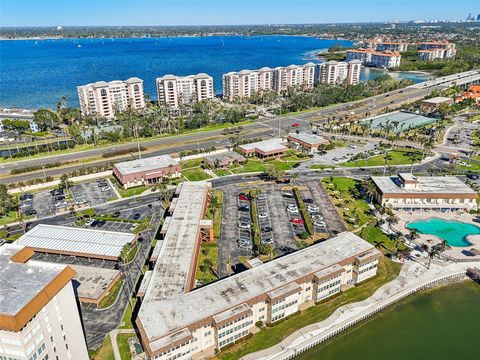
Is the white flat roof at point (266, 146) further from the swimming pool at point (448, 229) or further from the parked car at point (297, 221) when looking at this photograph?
the swimming pool at point (448, 229)

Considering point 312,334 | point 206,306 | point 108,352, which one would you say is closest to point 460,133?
point 312,334

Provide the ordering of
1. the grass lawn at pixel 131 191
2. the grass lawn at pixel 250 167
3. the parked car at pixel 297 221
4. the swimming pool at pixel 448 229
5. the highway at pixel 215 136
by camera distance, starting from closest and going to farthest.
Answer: the swimming pool at pixel 448 229, the parked car at pixel 297 221, the grass lawn at pixel 131 191, the grass lawn at pixel 250 167, the highway at pixel 215 136

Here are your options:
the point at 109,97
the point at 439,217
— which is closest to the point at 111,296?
the point at 439,217

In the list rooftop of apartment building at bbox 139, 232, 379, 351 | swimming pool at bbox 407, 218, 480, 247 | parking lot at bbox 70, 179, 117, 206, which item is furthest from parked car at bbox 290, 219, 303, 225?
parking lot at bbox 70, 179, 117, 206

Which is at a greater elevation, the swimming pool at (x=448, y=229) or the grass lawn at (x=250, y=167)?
the grass lawn at (x=250, y=167)

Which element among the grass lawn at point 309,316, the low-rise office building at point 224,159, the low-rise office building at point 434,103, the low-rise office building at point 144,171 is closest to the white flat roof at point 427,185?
the grass lawn at point 309,316

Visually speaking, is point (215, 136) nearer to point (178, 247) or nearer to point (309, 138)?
point (309, 138)
